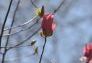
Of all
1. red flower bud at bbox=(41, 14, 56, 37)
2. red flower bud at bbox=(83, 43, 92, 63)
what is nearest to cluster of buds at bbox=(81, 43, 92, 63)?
red flower bud at bbox=(83, 43, 92, 63)

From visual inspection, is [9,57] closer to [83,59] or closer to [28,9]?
[83,59]

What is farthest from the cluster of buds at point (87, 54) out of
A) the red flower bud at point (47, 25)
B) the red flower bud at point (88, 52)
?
the red flower bud at point (47, 25)

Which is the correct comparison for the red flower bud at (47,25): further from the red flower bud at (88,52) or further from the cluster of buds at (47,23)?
the red flower bud at (88,52)

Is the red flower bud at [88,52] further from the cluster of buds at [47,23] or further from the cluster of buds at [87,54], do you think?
the cluster of buds at [47,23]

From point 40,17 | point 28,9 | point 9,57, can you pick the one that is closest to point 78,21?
point 28,9

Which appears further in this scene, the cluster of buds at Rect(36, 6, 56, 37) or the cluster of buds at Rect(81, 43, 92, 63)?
the cluster of buds at Rect(36, 6, 56, 37)

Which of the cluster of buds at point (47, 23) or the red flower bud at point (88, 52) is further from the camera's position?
the cluster of buds at point (47, 23)

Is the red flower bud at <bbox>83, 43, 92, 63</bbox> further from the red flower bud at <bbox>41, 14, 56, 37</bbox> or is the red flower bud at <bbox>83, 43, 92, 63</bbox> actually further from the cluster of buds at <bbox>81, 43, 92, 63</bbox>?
→ the red flower bud at <bbox>41, 14, 56, 37</bbox>

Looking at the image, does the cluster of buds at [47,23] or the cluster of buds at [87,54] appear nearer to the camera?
the cluster of buds at [87,54]
